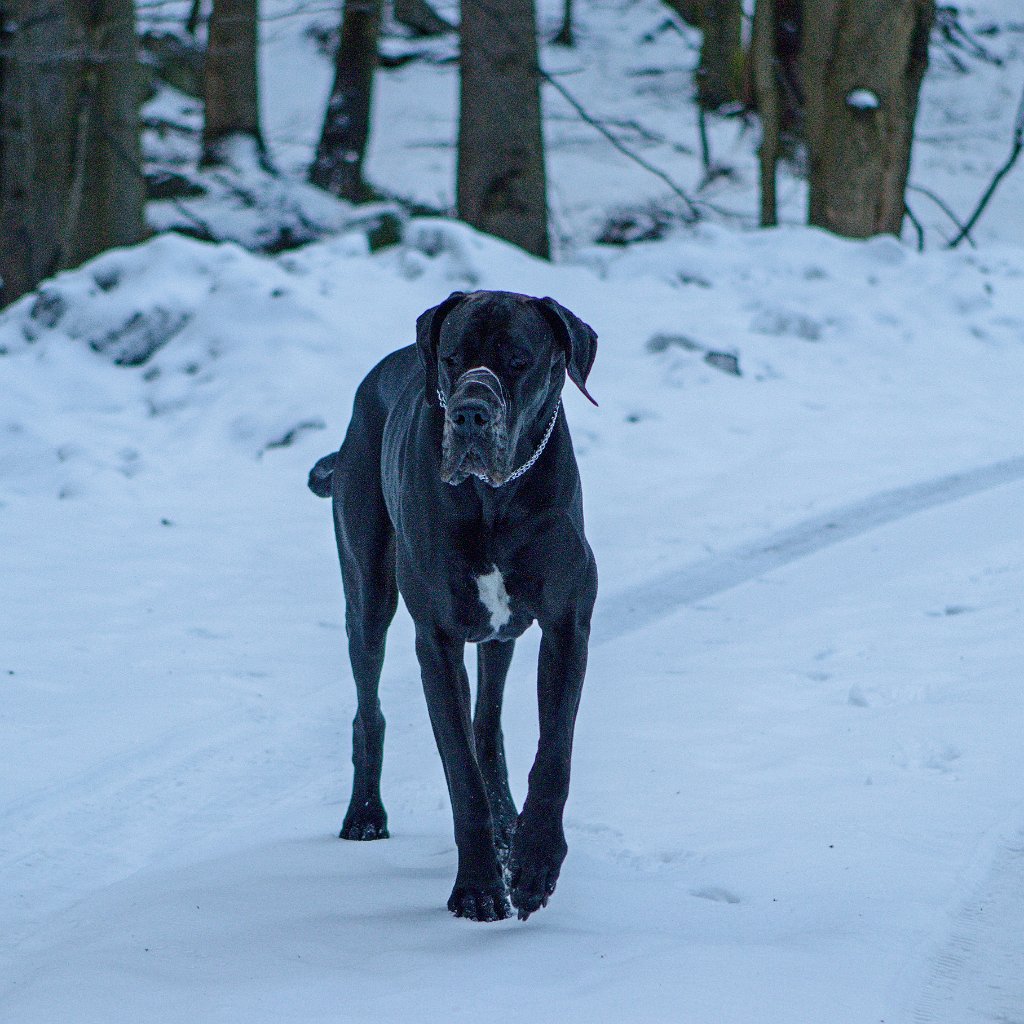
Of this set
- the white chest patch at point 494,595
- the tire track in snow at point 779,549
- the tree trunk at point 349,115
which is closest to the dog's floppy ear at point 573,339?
the white chest patch at point 494,595

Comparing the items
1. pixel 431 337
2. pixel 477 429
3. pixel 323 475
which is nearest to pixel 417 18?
pixel 323 475

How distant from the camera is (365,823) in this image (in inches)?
161

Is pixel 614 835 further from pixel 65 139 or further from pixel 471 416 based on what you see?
pixel 65 139

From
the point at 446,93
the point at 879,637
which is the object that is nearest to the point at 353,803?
the point at 879,637

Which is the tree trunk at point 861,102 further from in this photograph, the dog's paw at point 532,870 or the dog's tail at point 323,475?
the dog's paw at point 532,870

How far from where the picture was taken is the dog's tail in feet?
15.3

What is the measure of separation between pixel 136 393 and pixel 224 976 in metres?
7.37

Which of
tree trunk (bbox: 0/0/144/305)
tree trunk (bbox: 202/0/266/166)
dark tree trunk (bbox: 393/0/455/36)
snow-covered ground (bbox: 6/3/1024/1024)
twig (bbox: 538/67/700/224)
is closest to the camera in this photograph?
snow-covered ground (bbox: 6/3/1024/1024)

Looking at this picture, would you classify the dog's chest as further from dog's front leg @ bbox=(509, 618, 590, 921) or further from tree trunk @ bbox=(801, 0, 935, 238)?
tree trunk @ bbox=(801, 0, 935, 238)

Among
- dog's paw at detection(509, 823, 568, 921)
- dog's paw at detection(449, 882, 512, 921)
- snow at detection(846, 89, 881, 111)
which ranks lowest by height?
snow at detection(846, 89, 881, 111)

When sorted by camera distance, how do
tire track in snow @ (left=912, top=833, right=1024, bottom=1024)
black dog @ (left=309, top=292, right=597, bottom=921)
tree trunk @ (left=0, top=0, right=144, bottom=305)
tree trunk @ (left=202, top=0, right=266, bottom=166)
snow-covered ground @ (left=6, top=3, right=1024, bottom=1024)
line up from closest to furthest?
tire track in snow @ (left=912, top=833, right=1024, bottom=1024)
snow-covered ground @ (left=6, top=3, right=1024, bottom=1024)
black dog @ (left=309, top=292, right=597, bottom=921)
tree trunk @ (left=0, top=0, right=144, bottom=305)
tree trunk @ (left=202, top=0, right=266, bottom=166)

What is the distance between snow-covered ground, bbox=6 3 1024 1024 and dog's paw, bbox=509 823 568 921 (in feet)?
0.23

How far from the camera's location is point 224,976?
3039 millimetres

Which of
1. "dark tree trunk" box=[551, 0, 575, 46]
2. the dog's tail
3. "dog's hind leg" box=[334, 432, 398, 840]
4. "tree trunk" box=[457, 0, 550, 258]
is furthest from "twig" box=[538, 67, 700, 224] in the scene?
"dark tree trunk" box=[551, 0, 575, 46]
